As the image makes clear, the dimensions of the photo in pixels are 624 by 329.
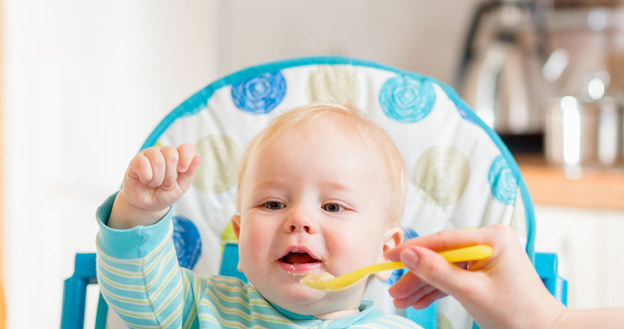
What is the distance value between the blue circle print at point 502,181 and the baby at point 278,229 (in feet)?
0.46

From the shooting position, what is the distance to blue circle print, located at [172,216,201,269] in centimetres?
84

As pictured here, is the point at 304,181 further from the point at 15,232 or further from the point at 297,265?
the point at 15,232

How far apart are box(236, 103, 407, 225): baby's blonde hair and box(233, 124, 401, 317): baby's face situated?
14 mm

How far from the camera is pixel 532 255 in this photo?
0.75 meters

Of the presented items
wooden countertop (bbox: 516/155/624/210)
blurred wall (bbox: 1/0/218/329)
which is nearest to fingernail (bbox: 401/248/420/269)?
wooden countertop (bbox: 516/155/624/210)

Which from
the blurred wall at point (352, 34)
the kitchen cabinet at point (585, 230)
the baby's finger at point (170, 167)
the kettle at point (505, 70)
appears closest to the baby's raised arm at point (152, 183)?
the baby's finger at point (170, 167)

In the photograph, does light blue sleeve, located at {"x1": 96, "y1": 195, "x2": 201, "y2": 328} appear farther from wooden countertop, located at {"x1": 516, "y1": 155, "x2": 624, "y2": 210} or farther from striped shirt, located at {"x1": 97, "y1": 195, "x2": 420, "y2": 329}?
wooden countertop, located at {"x1": 516, "y1": 155, "x2": 624, "y2": 210}

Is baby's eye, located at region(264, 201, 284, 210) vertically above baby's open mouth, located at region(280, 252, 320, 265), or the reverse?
baby's eye, located at region(264, 201, 284, 210)

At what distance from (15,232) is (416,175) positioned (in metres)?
1.02

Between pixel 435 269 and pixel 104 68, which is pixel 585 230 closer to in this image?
pixel 435 269

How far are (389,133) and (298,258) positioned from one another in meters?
0.26

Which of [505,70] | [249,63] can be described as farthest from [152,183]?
[249,63]

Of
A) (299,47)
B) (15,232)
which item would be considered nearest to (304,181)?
(15,232)

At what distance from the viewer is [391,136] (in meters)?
0.84
